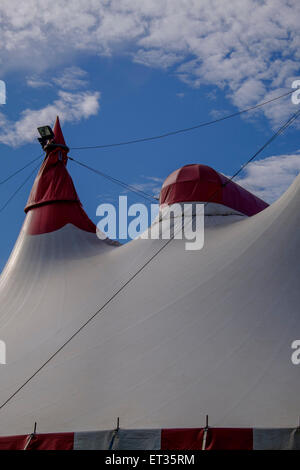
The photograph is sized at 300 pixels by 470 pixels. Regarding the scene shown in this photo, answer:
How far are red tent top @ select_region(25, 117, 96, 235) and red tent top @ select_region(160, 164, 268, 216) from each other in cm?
162

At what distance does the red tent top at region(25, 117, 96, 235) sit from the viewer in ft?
27.5

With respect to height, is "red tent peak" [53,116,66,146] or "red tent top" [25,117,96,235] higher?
"red tent peak" [53,116,66,146]

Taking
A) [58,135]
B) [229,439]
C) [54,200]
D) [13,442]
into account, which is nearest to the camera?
[229,439]

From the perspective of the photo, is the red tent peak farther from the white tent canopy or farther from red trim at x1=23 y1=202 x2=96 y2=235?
the white tent canopy

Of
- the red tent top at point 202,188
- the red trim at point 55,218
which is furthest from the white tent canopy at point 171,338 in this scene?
the red trim at point 55,218

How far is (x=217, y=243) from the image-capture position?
6.25 m

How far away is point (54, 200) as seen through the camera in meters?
8.51

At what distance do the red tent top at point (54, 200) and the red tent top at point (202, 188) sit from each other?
1.62m

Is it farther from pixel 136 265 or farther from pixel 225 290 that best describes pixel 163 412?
pixel 136 265

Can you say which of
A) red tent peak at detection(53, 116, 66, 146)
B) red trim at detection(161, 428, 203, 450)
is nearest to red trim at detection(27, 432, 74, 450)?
red trim at detection(161, 428, 203, 450)

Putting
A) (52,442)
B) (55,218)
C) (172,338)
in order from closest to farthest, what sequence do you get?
(52,442), (172,338), (55,218)

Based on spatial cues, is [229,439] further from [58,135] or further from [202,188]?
[58,135]

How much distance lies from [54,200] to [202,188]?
2619mm

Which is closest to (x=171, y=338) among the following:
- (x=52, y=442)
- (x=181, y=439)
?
(x=181, y=439)
